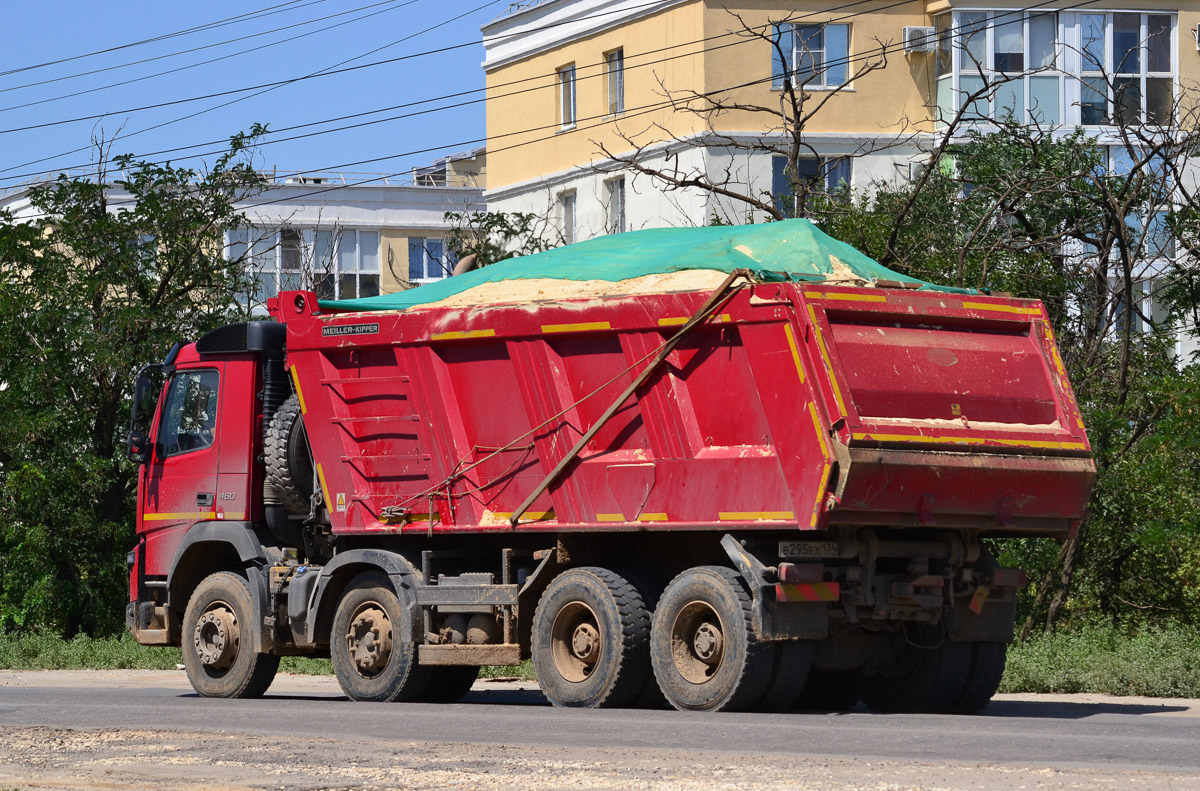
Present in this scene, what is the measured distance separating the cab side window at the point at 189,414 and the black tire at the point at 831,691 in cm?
541

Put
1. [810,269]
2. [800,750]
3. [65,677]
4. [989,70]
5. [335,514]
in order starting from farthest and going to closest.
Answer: [989,70] → [65,677] → [335,514] → [810,269] → [800,750]

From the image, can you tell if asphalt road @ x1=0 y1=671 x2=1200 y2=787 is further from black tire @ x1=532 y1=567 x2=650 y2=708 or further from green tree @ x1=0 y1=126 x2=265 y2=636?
green tree @ x1=0 y1=126 x2=265 y2=636

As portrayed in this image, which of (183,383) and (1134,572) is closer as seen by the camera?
(183,383)

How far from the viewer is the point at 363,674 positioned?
1431 centimetres

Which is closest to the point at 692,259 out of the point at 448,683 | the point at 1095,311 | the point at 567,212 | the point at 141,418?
the point at 448,683

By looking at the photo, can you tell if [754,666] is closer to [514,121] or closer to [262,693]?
[262,693]

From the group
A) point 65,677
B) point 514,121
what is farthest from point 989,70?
point 65,677

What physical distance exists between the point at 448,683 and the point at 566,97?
28.7m

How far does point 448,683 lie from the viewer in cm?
1460

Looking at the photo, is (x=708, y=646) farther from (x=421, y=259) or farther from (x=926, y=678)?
(x=421, y=259)

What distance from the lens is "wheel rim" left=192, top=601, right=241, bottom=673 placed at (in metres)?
15.3

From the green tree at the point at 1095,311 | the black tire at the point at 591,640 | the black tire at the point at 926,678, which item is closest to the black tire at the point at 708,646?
the black tire at the point at 591,640

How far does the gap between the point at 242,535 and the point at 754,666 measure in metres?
5.18

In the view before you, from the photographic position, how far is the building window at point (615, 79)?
39.8m
